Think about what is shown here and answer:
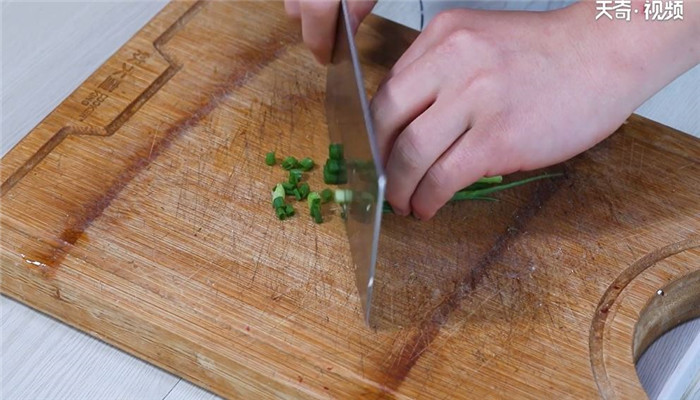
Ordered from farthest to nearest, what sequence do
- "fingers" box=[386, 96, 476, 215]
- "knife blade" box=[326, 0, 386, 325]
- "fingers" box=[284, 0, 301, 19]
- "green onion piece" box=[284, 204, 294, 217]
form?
"fingers" box=[284, 0, 301, 19]
"green onion piece" box=[284, 204, 294, 217]
"fingers" box=[386, 96, 476, 215]
"knife blade" box=[326, 0, 386, 325]

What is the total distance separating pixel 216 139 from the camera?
1.55 metres

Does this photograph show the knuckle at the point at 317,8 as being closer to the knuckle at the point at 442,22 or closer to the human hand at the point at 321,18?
the human hand at the point at 321,18

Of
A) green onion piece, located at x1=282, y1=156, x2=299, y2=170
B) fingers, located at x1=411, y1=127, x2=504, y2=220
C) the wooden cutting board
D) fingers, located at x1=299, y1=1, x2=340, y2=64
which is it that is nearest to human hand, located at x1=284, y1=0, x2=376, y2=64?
fingers, located at x1=299, y1=1, x2=340, y2=64

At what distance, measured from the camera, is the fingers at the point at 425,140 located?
4.36ft

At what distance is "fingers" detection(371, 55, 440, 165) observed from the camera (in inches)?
53.7

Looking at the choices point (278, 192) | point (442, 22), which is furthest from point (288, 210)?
point (442, 22)

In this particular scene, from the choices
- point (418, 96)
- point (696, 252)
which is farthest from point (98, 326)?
point (696, 252)

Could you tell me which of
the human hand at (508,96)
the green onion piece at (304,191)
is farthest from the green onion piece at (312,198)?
the human hand at (508,96)

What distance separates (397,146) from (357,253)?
0.55 ft

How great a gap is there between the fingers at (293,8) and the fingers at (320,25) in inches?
1.8

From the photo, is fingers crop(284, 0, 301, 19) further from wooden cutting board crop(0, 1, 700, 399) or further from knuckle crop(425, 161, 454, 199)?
knuckle crop(425, 161, 454, 199)

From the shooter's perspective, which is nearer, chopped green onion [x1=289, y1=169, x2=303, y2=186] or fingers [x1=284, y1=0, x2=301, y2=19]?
chopped green onion [x1=289, y1=169, x2=303, y2=186]

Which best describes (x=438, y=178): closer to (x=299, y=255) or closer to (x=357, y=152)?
(x=357, y=152)

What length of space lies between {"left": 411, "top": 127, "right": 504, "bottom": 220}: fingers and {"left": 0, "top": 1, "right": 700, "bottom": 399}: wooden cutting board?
0.10 meters
